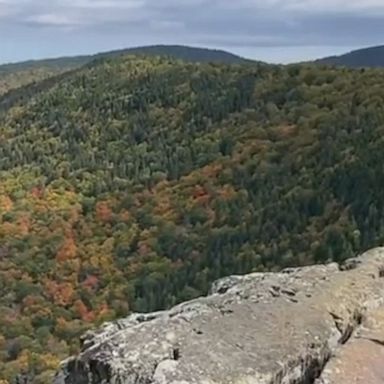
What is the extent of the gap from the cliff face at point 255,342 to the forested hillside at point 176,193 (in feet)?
202

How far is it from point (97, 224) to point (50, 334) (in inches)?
1496

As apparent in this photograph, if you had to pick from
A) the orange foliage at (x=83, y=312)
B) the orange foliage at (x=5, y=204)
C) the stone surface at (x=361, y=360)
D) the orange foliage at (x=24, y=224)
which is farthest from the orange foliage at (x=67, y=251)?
the stone surface at (x=361, y=360)

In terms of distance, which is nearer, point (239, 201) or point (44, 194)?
point (239, 201)

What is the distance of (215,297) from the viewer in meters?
18.6

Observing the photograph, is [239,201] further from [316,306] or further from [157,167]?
[316,306]

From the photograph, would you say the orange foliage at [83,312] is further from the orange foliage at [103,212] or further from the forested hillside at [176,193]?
the orange foliage at [103,212]

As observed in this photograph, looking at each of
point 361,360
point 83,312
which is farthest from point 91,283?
point 361,360

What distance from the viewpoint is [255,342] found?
50.4 feet

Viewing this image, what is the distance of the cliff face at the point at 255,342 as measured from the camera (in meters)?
14.6

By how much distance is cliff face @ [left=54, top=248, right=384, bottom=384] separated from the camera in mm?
14570

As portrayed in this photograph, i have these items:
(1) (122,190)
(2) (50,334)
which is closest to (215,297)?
(2) (50,334)

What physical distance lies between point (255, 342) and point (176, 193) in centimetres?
12782

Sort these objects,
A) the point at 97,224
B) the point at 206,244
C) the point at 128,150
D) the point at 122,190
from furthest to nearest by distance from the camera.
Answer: the point at 128,150 → the point at 122,190 → the point at 97,224 → the point at 206,244

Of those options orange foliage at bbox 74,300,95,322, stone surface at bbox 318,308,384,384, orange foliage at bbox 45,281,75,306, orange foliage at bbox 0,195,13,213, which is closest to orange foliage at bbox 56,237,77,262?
orange foliage at bbox 45,281,75,306
